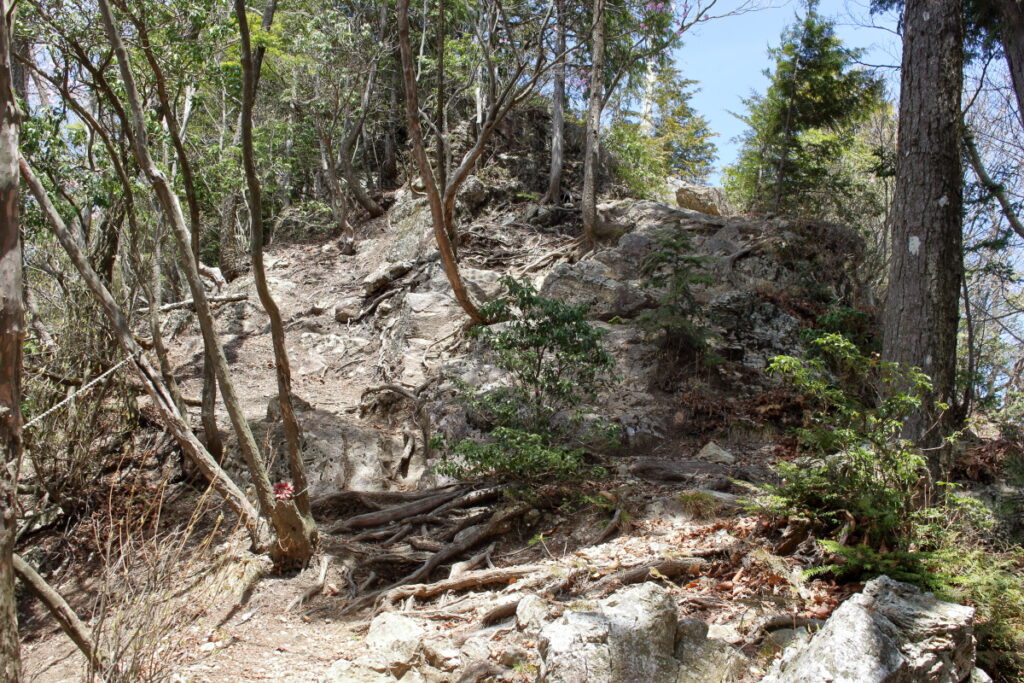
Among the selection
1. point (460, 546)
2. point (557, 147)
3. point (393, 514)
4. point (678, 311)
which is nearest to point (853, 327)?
point (678, 311)

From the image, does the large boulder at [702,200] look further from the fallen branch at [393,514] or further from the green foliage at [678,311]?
the fallen branch at [393,514]

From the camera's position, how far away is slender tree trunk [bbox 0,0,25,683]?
97.5 inches

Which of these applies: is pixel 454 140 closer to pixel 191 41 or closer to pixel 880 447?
pixel 191 41

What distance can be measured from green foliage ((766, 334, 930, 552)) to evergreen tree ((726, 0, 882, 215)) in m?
10.8

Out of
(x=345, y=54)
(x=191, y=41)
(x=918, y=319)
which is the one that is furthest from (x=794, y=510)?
(x=345, y=54)

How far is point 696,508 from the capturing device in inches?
219

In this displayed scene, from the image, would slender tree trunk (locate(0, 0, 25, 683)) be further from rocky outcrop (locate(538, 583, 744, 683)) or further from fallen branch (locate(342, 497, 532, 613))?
fallen branch (locate(342, 497, 532, 613))

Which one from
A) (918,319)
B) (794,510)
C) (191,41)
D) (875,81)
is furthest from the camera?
(875,81)

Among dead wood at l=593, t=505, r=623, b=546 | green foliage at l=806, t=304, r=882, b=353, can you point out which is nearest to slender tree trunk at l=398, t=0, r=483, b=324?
dead wood at l=593, t=505, r=623, b=546

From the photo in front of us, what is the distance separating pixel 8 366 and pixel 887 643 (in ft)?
12.3

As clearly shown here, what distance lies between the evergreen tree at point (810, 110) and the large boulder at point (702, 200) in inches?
47.8

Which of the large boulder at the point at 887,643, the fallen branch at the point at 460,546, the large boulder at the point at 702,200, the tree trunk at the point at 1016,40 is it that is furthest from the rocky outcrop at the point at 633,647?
the large boulder at the point at 702,200

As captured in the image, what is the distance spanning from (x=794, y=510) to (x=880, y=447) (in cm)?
69

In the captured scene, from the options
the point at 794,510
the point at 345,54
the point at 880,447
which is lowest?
the point at 794,510
